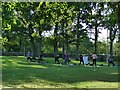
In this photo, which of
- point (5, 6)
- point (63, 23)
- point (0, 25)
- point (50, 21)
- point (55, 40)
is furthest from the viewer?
point (55, 40)

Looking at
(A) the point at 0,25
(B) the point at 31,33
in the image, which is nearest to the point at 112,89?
(A) the point at 0,25

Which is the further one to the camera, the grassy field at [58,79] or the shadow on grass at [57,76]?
the shadow on grass at [57,76]

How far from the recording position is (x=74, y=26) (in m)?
58.7

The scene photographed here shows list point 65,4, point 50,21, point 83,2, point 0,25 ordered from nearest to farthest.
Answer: point 83,2
point 65,4
point 0,25
point 50,21

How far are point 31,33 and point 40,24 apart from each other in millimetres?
3270

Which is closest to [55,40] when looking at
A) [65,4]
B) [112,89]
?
[65,4]

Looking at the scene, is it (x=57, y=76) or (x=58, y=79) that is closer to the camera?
(x=58, y=79)

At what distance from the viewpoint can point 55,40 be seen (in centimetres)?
6062

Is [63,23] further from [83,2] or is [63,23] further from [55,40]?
[83,2]

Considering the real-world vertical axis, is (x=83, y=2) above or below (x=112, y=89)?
above

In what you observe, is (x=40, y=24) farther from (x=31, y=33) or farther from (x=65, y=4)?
(x=65, y=4)

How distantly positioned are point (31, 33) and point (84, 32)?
32.4 ft

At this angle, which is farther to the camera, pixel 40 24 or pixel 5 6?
pixel 40 24

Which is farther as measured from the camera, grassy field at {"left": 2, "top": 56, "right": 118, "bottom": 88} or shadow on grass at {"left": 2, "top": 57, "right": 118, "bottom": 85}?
shadow on grass at {"left": 2, "top": 57, "right": 118, "bottom": 85}
